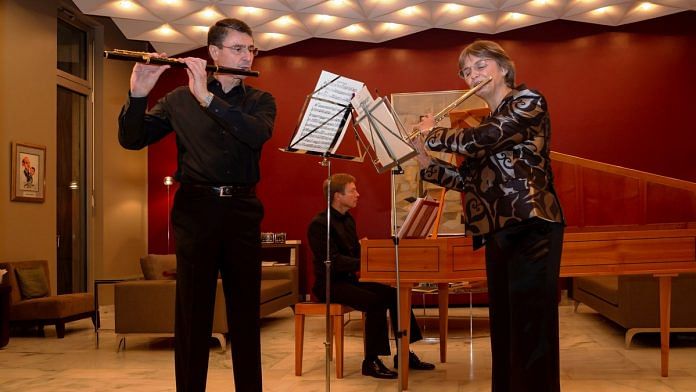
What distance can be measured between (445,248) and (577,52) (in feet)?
18.6

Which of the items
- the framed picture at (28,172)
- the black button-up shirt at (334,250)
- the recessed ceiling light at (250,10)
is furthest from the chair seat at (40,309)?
the recessed ceiling light at (250,10)

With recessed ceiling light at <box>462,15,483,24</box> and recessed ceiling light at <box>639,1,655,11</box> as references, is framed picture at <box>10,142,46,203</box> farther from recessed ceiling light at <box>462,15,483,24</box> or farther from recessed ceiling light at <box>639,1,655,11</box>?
recessed ceiling light at <box>639,1,655,11</box>

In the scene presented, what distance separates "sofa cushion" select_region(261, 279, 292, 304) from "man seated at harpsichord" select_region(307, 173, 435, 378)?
152cm

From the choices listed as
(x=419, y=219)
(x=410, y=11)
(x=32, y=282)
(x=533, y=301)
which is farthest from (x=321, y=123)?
(x=410, y=11)

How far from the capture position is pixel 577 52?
28.8ft

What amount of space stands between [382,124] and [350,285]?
1.97 meters

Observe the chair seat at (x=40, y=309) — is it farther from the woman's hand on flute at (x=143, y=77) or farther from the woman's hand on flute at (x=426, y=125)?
the woman's hand on flute at (x=426, y=125)

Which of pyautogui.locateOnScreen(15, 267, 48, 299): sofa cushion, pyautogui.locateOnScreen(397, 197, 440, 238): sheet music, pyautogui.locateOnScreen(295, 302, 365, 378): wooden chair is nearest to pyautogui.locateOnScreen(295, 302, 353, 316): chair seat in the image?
pyautogui.locateOnScreen(295, 302, 365, 378): wooden chair

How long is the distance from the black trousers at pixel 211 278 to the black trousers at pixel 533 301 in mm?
872

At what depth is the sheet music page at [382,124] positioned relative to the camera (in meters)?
2.76

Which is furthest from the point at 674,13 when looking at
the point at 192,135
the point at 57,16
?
the point at 192,135

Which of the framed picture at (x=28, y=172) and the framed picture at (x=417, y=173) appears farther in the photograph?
the framed picture at (x=417, y=173)

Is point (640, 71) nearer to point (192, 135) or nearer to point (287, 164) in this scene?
point (287, 164)

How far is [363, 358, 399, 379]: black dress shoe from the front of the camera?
4359mm
